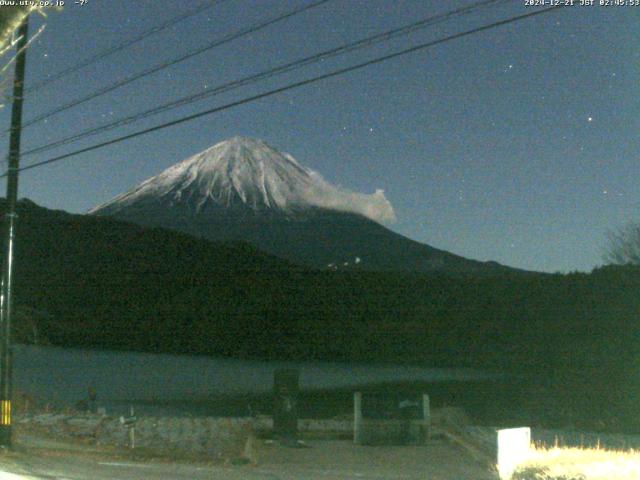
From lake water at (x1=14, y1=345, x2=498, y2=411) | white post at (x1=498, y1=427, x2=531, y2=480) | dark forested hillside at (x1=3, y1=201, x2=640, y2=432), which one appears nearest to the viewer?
white post at (x1=498, y1=427, x2=531, y2=480)

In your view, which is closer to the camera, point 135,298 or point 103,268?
point 135,298

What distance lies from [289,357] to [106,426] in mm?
28202

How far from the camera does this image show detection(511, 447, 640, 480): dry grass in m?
9.42

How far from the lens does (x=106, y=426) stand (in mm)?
19219

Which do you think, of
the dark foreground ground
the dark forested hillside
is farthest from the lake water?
the dark foreground ground

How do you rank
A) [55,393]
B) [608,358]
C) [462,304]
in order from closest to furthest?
[55,393] → [608,358] → [462,304]

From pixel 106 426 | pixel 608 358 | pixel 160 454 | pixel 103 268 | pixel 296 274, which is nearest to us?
pixel 160 454

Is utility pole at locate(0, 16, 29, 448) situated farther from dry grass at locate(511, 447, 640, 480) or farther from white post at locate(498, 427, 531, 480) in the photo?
dry grass at locate(511, 447, 640, 480)

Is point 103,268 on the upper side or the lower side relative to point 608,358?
upper

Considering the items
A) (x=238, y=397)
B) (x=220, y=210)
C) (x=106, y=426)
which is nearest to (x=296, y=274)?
(x=238, y=397)

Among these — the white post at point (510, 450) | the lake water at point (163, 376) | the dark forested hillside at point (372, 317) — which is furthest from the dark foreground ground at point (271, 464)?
the dark forested hillside at point (372, 317)

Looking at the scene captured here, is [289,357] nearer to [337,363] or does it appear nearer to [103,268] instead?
[337,363]

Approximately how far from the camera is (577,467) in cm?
989

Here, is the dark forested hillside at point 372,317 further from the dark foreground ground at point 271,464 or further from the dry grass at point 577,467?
the dry grass at point 577,467
